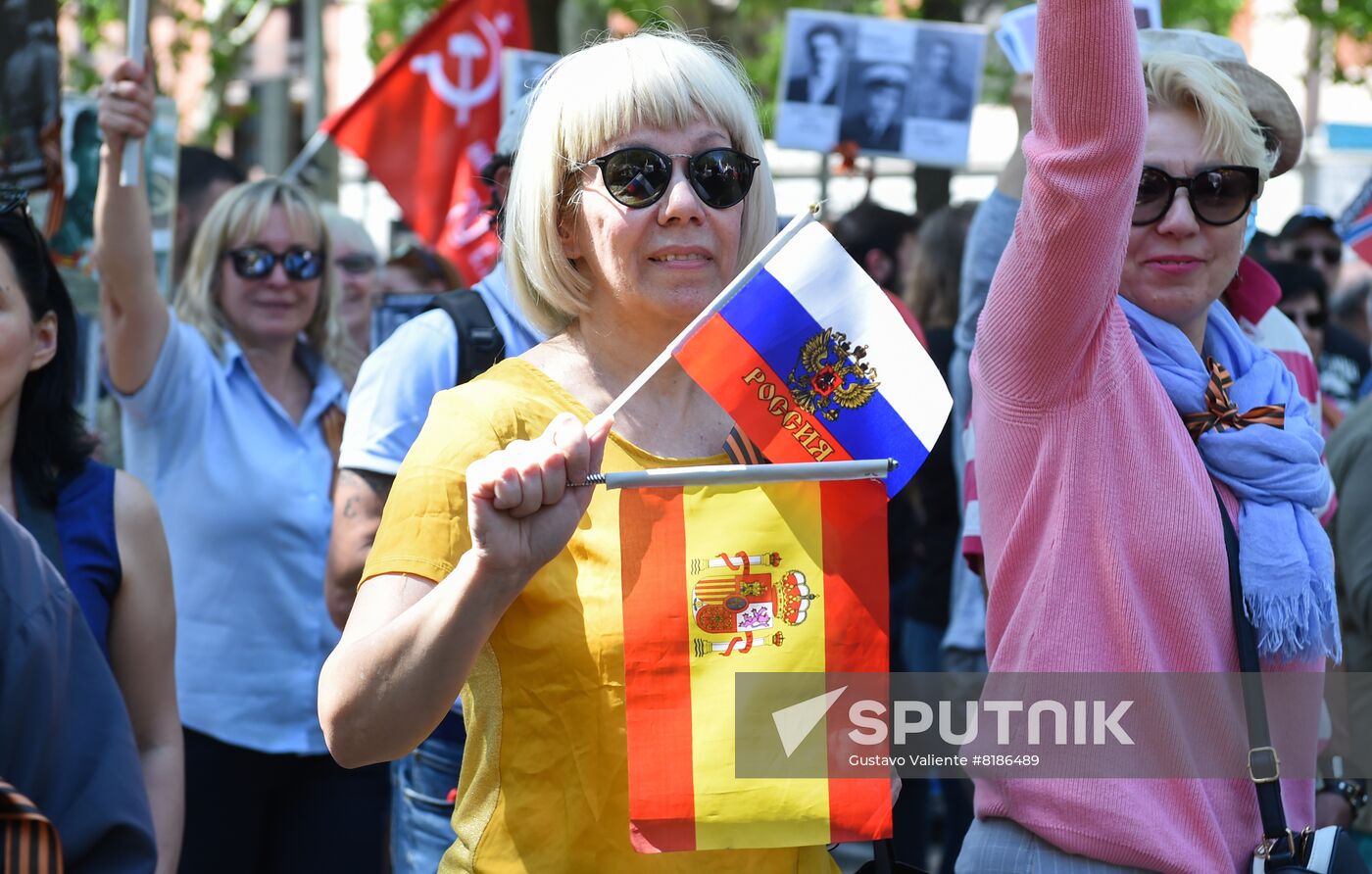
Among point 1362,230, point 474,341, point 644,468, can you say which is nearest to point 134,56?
point 474,341

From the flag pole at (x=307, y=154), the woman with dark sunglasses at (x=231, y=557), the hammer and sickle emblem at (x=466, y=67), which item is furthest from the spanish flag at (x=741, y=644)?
the flag pole at (x=307, y=154)

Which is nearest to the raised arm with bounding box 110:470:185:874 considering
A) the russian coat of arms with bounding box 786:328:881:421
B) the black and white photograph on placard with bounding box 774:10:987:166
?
→ the russian coat of arms with bounding box 786:328:881:421

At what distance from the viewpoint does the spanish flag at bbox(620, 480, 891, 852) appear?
2.12 meters

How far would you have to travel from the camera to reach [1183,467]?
237 centimetres

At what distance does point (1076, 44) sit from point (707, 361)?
649 mm

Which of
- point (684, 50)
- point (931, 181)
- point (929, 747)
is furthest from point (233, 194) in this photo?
point (931, 181)

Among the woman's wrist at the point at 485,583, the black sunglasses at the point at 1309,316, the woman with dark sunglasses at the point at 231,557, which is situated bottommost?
the woman with dark sunglasses at the point at 231,557

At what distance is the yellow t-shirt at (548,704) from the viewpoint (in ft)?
7.01

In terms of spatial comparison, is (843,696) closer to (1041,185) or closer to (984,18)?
(1041,185)

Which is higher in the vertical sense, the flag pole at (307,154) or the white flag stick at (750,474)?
the flag pole at (307,154)

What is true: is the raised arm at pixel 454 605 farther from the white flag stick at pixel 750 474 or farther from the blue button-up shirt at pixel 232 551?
the blue button-up shirt at pixel 232 551

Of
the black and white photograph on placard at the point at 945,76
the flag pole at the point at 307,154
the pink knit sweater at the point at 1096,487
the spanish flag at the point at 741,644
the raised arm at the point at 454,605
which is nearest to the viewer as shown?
the raised arm at the point at 454,605

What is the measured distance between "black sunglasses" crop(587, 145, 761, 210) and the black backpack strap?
97 centimetres

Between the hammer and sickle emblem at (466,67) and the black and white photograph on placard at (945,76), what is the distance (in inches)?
76.1
